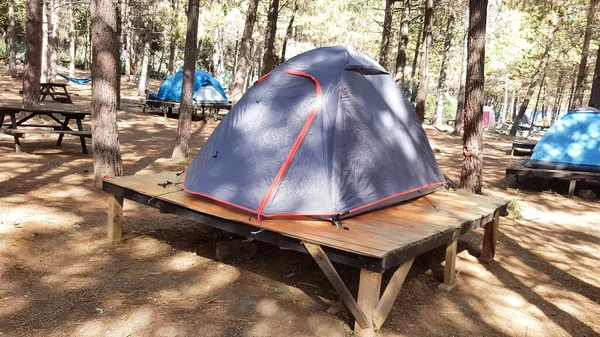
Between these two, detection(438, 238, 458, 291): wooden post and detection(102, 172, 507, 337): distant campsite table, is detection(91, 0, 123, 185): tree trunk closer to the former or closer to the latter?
detection(102, 172, 507, 337): distant campsite table

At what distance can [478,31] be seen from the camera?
24.2 feet

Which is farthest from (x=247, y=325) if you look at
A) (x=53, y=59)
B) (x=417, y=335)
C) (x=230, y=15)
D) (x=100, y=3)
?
(x=53, y=59)

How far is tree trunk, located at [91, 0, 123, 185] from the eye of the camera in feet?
22.4

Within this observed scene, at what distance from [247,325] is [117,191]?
2400 mm

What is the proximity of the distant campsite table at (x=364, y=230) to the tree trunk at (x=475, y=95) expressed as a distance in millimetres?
1670

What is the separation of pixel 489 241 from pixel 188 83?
21.6 ft

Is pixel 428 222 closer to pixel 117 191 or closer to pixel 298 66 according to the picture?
pixel 298 66

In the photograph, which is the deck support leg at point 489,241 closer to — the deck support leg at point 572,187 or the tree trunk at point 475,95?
the tree trunk at point 475,95

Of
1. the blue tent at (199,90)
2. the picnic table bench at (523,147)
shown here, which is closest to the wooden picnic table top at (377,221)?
the picnic table bench at (523,147)

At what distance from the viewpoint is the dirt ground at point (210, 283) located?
374 centimetres

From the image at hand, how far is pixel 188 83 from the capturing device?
9656 millimetres

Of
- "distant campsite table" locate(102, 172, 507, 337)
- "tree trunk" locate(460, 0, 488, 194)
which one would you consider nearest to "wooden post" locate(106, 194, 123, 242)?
"distant campsite table" locate(102, 172, 507, 337)

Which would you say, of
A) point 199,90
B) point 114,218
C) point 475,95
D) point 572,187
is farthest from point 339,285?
point 199,90

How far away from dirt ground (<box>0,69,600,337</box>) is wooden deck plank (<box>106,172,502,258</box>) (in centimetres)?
67
